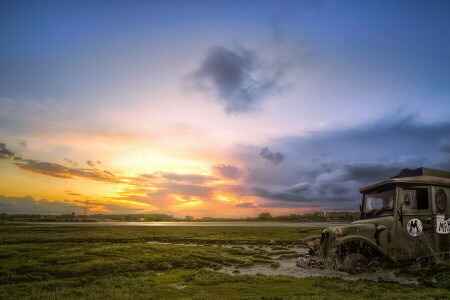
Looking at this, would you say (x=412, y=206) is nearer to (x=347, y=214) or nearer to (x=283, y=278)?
(x=283, y=278)

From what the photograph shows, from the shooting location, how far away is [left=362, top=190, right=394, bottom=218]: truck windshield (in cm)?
1130

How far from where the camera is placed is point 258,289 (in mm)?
8945

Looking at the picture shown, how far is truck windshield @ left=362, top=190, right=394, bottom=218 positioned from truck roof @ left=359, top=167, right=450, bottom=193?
342mm

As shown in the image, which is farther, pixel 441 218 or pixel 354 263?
pixel 441 218

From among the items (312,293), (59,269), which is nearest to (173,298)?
(312,293)

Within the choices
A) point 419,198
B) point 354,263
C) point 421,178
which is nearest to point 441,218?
point 419,198

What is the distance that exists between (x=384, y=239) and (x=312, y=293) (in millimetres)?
4392

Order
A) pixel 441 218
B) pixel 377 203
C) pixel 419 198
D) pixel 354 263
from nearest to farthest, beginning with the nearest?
pixel 354 263 → pixel 419 198 → pixel 441 218 → pixel 377 203

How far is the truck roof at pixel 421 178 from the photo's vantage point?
36.6 ft

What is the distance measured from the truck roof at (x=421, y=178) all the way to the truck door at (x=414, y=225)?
30 centimetres

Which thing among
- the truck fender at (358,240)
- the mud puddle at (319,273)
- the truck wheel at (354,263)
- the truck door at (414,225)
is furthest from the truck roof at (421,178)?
the mud puddle at (319,273)

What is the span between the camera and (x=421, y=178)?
11.4 metres

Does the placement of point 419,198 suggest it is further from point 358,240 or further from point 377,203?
point 358,240

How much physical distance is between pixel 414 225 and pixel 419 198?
3.66 ft
